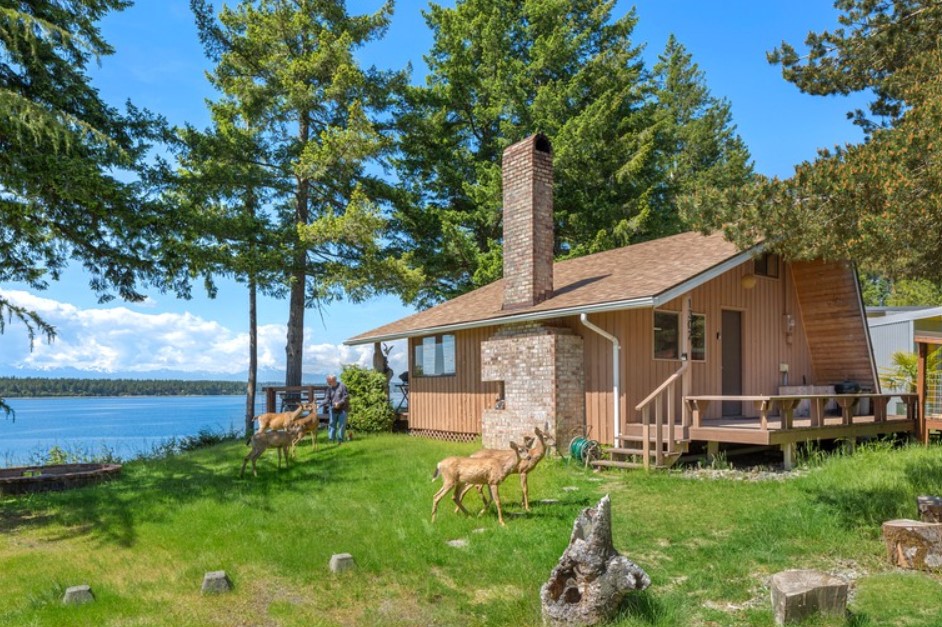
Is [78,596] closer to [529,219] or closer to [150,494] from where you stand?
[150,494]

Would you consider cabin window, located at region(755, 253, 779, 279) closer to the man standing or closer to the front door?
Answer: the front door

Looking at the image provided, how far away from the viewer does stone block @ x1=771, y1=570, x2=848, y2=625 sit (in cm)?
479

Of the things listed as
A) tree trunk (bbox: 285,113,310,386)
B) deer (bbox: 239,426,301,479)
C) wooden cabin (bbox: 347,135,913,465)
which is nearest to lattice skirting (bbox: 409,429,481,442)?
wooden cabin (bbox: 347,135,913,465)

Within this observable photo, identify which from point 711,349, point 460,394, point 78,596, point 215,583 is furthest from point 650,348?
point 78,596

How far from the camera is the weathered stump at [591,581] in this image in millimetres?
4941

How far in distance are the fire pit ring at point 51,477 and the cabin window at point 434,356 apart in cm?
699

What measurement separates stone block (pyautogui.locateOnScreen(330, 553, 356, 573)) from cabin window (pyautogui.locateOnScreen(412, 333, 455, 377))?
9.79 meters

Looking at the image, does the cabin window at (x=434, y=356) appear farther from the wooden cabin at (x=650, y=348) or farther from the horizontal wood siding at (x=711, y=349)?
the horizontal wood siding at (x=711, y=349)

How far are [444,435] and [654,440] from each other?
5980 millimetres

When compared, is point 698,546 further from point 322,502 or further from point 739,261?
point 739,261

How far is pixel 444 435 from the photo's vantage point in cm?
1620

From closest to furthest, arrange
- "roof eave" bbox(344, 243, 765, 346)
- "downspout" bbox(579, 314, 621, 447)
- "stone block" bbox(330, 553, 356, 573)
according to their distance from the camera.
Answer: "stone block" bbox(330, 553, 356, 573) < "roof eave" bbox(344, 243, 765, 346) < "downspout" bbox(579, 314, 621, 447)

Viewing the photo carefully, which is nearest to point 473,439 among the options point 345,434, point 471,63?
point 345,434

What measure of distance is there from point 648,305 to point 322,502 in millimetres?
5614
